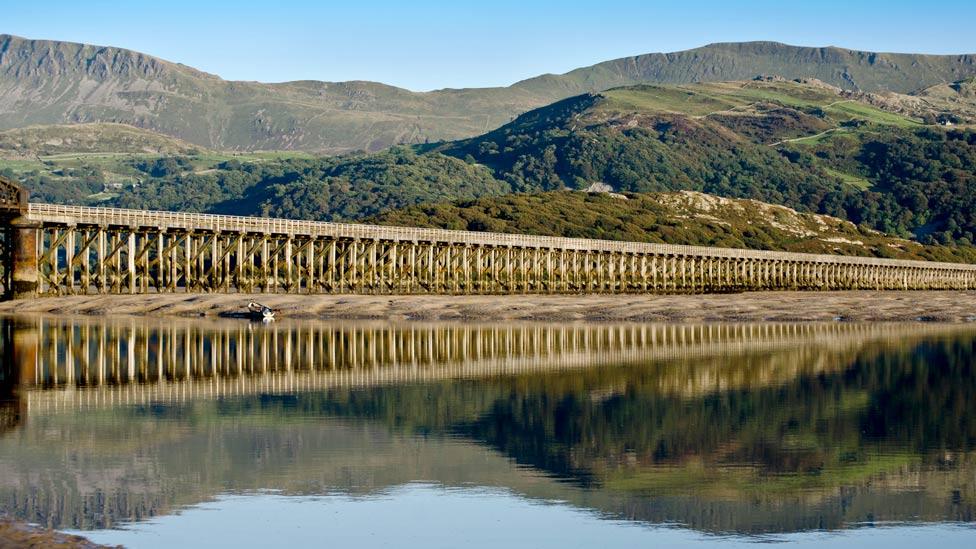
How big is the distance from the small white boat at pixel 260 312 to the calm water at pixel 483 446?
1720 centimetres

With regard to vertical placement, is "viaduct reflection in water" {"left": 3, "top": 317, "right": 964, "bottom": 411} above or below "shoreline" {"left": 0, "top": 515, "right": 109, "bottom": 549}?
below

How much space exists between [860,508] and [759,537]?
2.83 meters

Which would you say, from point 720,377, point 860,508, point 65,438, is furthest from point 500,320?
point 860,508

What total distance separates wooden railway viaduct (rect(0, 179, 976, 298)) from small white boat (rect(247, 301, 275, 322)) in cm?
909

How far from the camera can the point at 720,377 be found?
4219 centimetres

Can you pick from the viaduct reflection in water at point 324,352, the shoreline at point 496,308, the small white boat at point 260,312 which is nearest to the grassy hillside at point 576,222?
the shoreline at point 496,308

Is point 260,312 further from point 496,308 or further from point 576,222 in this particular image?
point 576,222

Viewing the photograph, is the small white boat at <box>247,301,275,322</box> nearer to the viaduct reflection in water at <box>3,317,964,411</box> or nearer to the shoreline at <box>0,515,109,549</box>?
the viaduct reflection in water at <box>3,317,964,411</box>

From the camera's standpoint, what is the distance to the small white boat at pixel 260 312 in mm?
68500

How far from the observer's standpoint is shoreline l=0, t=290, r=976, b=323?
7175 cm

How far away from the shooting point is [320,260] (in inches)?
3561

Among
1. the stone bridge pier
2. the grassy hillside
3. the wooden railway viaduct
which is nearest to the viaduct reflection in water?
the stone bridge pier

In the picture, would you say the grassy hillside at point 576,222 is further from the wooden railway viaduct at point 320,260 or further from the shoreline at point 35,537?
the shoreline at point 35,537

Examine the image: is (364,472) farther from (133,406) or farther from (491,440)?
(133,406)
